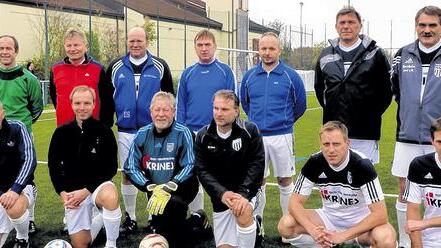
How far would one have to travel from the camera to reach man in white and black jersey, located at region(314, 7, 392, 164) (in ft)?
15.8

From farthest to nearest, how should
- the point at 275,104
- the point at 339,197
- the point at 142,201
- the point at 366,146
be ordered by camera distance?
the point at 142,201 < the point at 275,104 < the point at 366,146 < the point at 339,197

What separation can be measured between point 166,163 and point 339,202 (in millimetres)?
1457

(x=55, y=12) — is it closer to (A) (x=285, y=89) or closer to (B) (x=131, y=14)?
(B) (x=131, y=14)

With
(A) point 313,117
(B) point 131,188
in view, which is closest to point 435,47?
(B) point 131,188

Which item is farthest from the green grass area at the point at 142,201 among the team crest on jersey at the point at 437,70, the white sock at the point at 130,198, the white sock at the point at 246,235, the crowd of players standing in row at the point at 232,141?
the team crest on jersey at the point at 437,70

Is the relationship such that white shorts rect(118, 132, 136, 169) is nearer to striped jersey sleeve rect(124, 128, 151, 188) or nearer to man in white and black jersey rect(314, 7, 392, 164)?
striped jersey sleeve rect(124, 128, 151, 188)

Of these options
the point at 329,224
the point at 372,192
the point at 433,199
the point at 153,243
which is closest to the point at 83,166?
the point at 153,243

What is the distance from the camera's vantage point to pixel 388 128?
15.7m

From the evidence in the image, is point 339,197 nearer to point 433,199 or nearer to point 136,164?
point 433,199

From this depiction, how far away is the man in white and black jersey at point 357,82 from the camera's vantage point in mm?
4809

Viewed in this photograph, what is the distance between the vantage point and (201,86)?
17.9 feet

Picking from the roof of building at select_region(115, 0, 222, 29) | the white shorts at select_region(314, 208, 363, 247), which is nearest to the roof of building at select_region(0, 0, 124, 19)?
the roof of building at select_region(115, 0, 222, 29)

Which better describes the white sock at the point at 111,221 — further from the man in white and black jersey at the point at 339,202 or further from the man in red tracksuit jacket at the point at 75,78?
the man in white and black jersey at the point at 339,202

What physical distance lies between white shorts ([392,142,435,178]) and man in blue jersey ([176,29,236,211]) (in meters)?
1.68
